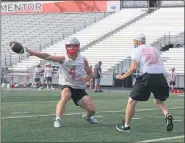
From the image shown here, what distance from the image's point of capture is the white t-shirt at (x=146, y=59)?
11211mm

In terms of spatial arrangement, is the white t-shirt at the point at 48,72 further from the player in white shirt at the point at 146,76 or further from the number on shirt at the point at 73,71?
the player in white shirt at the point at 146,76

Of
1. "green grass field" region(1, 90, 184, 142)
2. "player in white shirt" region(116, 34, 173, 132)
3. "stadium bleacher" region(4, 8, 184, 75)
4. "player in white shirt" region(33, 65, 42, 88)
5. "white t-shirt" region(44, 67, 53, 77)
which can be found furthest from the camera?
"stadium bleacher" region(4, 8, 184, 75)

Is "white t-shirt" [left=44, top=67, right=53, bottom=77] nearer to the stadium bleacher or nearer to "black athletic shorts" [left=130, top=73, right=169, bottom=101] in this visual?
the stadium bleacher

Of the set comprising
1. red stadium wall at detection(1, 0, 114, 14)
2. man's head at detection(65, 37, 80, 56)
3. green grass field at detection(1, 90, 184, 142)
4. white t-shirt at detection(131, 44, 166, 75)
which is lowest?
green grass field at detection(1, 90, 184, 142)

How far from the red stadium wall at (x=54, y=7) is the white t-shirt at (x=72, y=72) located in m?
37.5

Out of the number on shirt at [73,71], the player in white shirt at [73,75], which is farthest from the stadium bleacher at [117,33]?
the number on shirt at [73,71]

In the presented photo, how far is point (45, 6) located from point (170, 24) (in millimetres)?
12554

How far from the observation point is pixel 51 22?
49469mm

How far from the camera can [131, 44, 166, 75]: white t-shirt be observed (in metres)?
11.2

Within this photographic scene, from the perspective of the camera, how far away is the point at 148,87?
1128cm

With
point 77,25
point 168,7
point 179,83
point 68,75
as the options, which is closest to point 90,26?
point 77,25

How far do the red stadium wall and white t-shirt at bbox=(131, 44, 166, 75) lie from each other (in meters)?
38.1

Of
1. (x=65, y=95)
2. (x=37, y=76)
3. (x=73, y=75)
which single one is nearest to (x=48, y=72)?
(x=37, y=76)

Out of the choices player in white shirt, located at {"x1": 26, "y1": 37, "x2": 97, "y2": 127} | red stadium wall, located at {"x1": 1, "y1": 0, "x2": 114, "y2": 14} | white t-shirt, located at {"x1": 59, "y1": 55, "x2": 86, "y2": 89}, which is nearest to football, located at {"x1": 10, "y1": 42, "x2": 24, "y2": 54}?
player in white shirt, located at {"x1": 26, "y1": 37, "x2": 97, "y2": 127}
